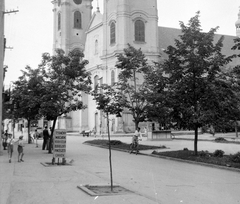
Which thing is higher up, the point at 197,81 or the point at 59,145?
the point at 197,81

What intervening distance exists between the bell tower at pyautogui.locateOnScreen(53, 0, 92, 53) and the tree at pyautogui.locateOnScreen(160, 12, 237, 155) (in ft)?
182

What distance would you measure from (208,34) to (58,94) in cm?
980

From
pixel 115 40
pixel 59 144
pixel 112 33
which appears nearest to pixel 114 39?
pixel 115 40

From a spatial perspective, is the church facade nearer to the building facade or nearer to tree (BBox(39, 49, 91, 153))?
the building facade

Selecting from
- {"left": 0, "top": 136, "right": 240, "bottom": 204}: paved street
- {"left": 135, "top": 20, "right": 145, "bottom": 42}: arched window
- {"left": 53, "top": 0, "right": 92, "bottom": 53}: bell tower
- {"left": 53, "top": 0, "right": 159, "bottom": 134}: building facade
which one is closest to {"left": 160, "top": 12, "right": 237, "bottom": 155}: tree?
{"left": 0, "top": 136, "right": 240, "bottom": 204}: paved street

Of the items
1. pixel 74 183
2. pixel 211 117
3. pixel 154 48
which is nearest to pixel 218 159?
pixel 211 117

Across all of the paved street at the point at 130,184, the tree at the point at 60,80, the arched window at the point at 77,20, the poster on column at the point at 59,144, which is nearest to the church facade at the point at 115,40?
the arched window at the point at 77,20

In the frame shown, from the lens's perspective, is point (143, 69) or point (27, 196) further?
point (143, 69)

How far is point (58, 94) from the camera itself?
854 inches

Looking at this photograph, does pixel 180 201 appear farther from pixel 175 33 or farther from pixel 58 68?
pixel 175 33

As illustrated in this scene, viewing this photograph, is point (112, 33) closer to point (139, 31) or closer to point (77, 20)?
point (139, 31)

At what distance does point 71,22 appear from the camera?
73.4 metres

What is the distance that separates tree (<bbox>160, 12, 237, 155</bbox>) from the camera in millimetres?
17422

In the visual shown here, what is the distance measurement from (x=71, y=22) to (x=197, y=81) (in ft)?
195
